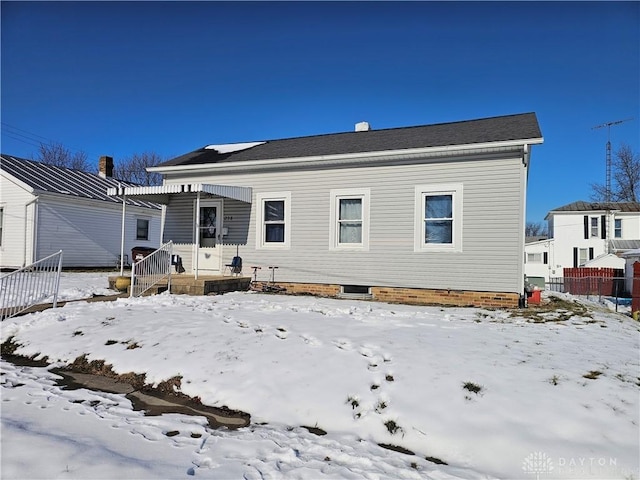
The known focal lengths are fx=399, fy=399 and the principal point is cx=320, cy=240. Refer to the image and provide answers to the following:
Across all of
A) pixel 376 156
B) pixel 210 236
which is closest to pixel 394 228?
pixel 376 156

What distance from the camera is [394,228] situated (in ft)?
32.0

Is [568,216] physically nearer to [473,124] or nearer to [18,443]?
[473,124]

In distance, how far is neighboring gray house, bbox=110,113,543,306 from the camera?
350 inches

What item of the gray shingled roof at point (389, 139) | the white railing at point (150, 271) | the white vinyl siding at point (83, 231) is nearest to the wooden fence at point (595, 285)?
the gray shingled roof at point (389, 139)

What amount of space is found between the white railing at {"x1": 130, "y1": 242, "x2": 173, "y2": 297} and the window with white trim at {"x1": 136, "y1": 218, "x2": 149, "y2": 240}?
11213mm

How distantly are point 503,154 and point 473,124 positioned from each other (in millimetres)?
2630

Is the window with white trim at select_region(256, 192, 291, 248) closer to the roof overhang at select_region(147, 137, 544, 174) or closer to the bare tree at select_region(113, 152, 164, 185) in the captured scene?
the roof overhang at select_region(147, 137, 544, 174)

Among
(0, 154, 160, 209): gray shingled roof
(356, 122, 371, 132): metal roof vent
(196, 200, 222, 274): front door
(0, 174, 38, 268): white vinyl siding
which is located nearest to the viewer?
(196, 200, 222, 274): front door

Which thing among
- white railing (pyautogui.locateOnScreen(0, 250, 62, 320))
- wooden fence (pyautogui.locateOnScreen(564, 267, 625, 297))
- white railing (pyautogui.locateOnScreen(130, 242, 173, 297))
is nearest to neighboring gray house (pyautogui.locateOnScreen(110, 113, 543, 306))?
white railing (pyautogui.locateOnScreen(130, 242, 173, 297))

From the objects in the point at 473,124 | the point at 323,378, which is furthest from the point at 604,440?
the point at 473,124

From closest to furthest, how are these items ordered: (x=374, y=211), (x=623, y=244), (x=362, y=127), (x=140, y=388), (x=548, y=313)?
(x=140, y=388)
(x=548, y=313)
(x=374, y=211)
(x=362, y=127)
(x=623, y=244)

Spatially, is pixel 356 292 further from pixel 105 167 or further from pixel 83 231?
pixel 105 167

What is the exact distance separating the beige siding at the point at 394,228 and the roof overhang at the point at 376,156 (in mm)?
233

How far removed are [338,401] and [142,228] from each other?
19.3 m
